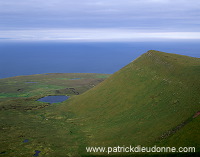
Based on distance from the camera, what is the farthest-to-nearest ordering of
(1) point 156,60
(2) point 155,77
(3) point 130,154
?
(1) point 156,60 < (2) point 155,77 < (3) point 130,154

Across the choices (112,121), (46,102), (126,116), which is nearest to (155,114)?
(126,116)

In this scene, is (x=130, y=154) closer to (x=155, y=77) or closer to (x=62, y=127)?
(x=62, y=127)

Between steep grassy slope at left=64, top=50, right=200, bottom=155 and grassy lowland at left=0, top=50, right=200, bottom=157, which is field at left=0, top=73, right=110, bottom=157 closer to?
grassy lowland at left=0, top=50, right=200, bottom=157

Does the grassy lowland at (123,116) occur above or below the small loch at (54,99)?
above

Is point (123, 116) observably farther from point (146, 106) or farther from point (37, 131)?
point (37, 131)

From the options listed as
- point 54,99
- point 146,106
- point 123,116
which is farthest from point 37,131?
point 54,99

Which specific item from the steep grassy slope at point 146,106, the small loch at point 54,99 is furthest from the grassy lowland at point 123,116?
the small loch at point 54,99

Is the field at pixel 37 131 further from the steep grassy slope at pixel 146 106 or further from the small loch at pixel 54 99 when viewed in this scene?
the small loch at pixel 54 99

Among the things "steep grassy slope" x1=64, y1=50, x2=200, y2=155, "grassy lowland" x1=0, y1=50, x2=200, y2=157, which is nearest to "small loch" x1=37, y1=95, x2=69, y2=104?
"grassy lowland" x1=0, y1=50, x2=200, y2=157
